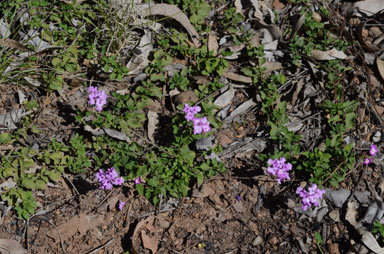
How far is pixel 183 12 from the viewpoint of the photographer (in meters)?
3.96

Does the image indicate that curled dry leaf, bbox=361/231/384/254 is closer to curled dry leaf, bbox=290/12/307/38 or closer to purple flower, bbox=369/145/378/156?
purple flower, bbox=369/145/378/156

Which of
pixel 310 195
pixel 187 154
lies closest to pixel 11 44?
pixel 187 154

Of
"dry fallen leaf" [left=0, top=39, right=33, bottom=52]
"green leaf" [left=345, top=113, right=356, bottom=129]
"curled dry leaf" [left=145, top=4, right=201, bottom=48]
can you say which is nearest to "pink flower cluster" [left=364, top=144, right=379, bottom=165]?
"green leaf" [left=345, top=113, right=356, bottom=129]

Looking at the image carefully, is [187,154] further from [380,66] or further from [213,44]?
[380,66]

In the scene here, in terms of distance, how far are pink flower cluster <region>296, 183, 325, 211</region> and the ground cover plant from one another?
1 cm

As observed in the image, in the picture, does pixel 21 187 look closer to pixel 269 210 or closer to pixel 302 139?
pixel 269 210

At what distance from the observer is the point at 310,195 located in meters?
3.17

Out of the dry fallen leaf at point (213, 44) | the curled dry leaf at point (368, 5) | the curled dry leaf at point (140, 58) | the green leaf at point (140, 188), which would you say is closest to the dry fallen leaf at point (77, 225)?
the green leaf at point (140, 188)

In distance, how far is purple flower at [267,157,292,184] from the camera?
3186mm

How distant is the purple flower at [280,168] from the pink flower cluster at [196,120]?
0.55m

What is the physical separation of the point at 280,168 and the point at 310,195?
0.30 meters

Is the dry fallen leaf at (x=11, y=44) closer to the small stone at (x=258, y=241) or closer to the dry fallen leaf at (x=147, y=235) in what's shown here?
the dry fallen leaf at (x=147, y=235)

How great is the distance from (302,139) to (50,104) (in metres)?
2.19

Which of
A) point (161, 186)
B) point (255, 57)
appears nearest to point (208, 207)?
point (161, 186)
